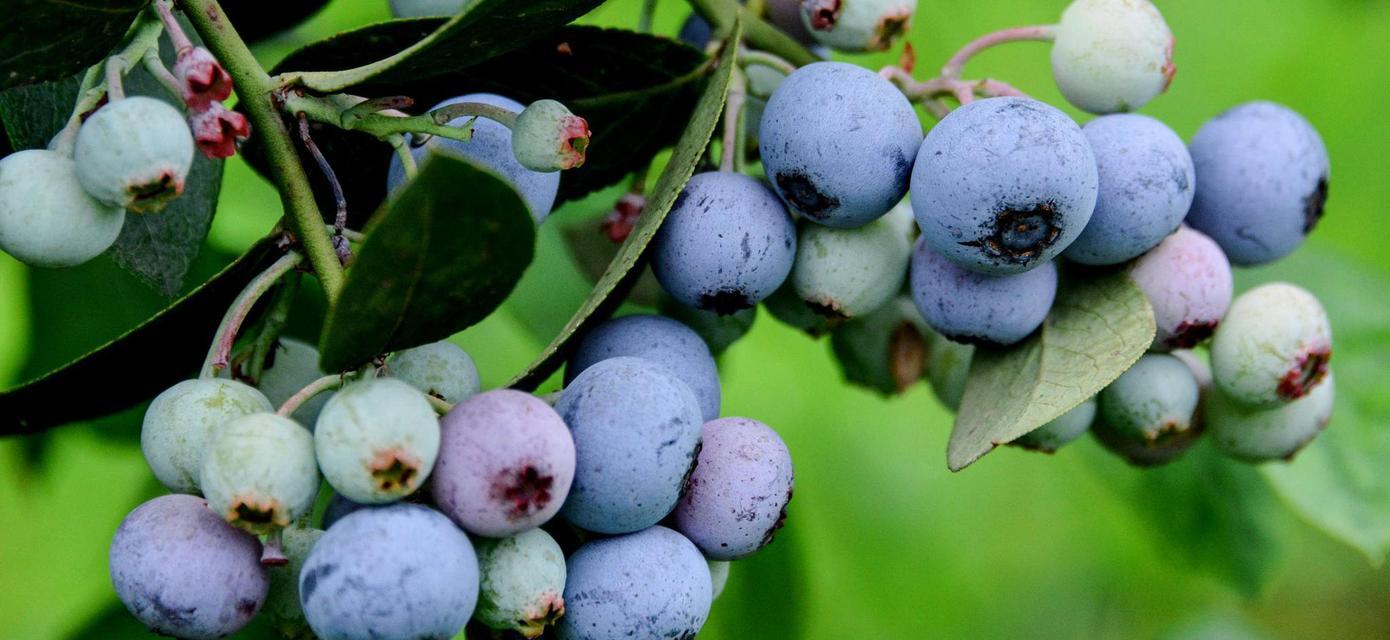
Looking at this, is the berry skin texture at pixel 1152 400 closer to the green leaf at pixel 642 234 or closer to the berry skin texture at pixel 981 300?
the berry skin texture at pixel 981 300

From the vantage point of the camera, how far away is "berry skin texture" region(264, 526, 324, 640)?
1102 mm

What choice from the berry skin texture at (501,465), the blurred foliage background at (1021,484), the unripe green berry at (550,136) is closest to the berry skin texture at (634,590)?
the berry skin texture at (501,465)

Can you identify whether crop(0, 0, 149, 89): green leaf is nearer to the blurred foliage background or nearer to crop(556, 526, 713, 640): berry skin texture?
crop(556, 526, 713, 640): berry skin texture

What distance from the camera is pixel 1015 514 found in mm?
2609

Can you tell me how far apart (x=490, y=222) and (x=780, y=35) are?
77cm

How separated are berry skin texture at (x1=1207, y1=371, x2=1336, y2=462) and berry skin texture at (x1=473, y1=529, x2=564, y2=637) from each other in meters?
1.01

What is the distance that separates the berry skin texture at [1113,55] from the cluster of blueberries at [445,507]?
0.63 metres

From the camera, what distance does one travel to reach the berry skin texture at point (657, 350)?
130 cm

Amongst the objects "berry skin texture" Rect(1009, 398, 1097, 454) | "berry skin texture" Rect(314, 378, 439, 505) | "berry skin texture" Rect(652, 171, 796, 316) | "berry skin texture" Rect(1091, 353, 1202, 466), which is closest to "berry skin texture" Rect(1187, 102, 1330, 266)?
"berry skin texture" Rect(1091, 353, 1202, 466)

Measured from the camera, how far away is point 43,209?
3.43 ft

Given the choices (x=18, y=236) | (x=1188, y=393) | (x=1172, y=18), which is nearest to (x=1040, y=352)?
(x=1188, y=393)

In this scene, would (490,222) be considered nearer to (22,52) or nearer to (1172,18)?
(22,52)

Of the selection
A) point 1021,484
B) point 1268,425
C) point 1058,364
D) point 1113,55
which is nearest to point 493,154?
point 1058,364

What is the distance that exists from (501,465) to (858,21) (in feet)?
2.67
